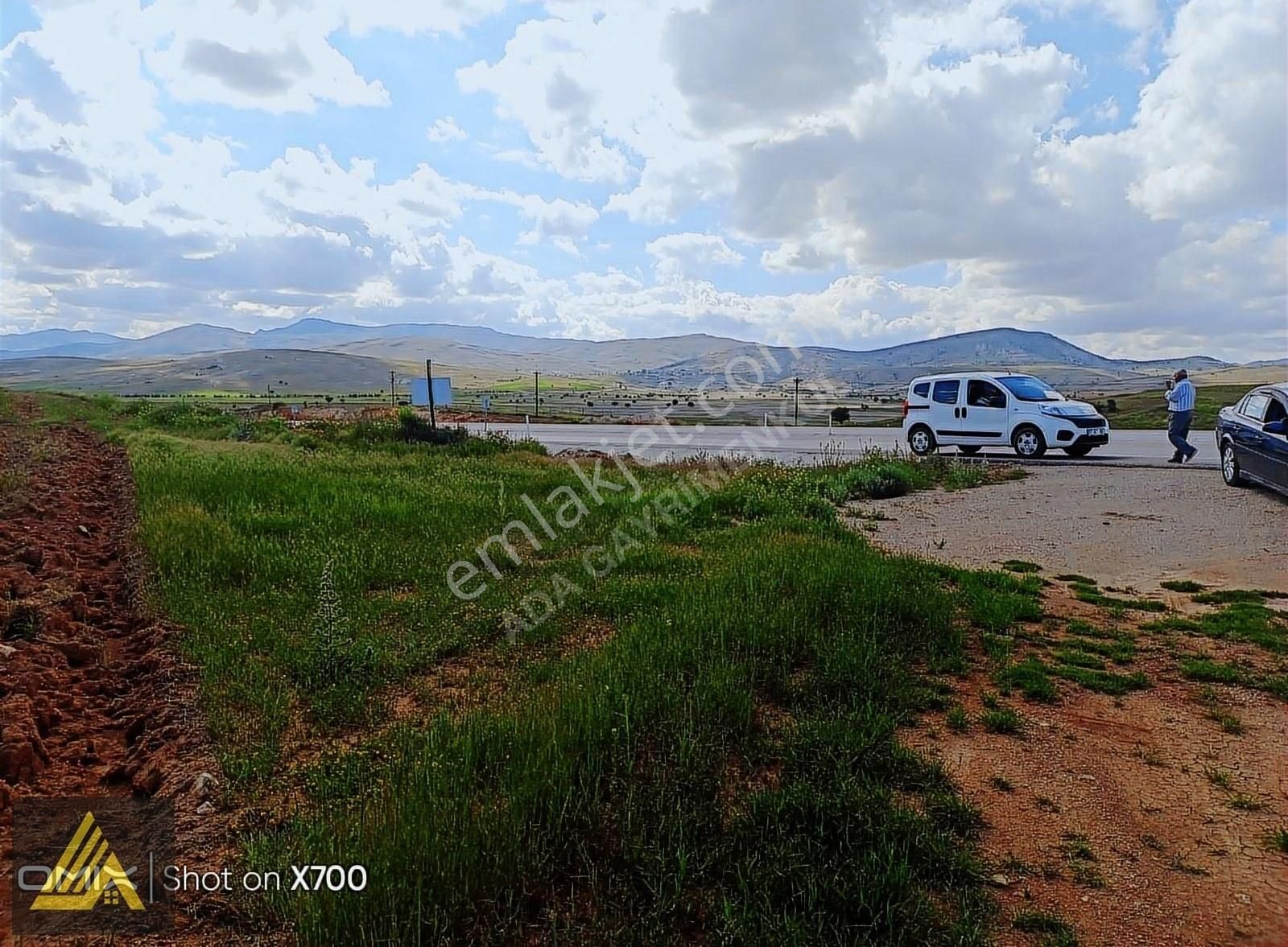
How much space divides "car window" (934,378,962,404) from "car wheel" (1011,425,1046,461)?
151 centimetres

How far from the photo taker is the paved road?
56.2ft

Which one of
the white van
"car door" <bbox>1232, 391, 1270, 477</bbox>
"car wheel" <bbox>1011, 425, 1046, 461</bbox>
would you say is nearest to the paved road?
"car wheel" <bbox>1011, 425, 1046, 461</bbox>

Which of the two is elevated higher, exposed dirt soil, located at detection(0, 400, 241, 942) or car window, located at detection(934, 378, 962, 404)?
car window, located at detection(934, 378, 962, 404)

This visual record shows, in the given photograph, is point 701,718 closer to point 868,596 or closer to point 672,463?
point 868,596

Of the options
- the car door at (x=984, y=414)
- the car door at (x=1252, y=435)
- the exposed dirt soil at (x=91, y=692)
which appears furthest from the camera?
the car door at (x=984, y=414)

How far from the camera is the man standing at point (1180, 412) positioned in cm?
1506

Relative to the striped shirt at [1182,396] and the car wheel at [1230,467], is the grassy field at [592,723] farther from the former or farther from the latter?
the striped shirt at [1182,396]

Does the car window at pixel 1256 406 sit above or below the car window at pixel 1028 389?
below

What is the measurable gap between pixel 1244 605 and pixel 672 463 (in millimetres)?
11798

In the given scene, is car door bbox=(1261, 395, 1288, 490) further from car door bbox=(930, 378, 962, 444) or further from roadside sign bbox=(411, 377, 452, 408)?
roadside sign bbox=(411, 377, 452, 408)

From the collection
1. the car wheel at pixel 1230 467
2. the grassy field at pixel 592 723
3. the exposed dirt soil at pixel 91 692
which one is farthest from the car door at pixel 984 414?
the exposed dirt soil at pixel 91 692

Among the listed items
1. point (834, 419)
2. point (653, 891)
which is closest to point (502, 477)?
point (653, 891)

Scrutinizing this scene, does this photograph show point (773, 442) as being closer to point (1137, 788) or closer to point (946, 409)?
point (946, 409)

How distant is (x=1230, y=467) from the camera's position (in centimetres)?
1198
